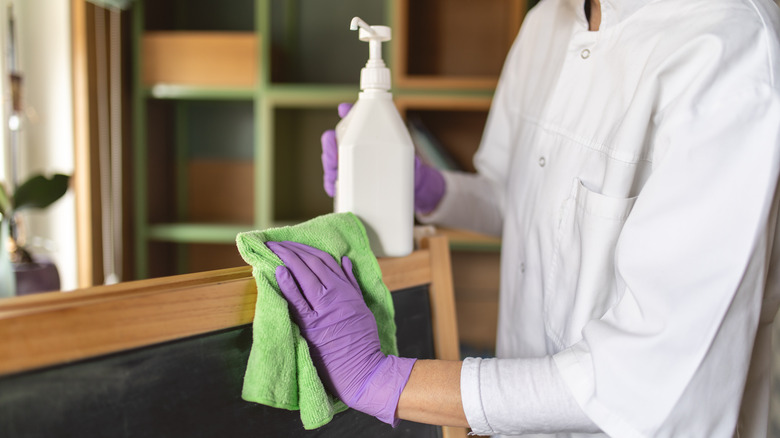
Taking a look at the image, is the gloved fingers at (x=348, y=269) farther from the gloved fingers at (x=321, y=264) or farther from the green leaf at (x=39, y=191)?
the green leaf at (x=39, y=191)

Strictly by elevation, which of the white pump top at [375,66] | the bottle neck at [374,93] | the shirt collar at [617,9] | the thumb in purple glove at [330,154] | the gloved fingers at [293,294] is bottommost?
the gloved fingers at [293,294]

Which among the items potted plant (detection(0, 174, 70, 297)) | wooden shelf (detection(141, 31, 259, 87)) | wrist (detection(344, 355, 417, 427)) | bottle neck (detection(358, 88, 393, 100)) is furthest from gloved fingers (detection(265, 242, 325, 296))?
wooden shelf (detection(141, 31, 259, 87))

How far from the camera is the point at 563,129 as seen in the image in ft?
3.04

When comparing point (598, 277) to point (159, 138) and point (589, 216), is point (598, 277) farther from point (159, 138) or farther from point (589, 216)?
point (159, 138)

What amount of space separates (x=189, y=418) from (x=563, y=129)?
→ 2.23ft

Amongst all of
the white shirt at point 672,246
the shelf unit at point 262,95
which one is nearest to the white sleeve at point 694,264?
the white shirt at point 672,246

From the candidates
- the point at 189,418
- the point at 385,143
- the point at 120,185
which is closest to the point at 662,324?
the point at 385,143

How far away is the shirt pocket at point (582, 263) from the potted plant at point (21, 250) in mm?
963

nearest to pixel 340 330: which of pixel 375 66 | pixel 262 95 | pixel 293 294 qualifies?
pixel 293 294

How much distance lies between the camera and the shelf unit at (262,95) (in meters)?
1.88

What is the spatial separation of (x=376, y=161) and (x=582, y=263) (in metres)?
0.33

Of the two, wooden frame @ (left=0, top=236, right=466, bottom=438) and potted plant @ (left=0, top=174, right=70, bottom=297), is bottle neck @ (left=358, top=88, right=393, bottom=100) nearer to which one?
wooden frame @ (left=0, top=236, right=466, bottom=438)

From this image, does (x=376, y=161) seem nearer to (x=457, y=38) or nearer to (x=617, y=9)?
(x=617, y=9)

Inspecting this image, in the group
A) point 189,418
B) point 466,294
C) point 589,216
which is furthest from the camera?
point 466,294
